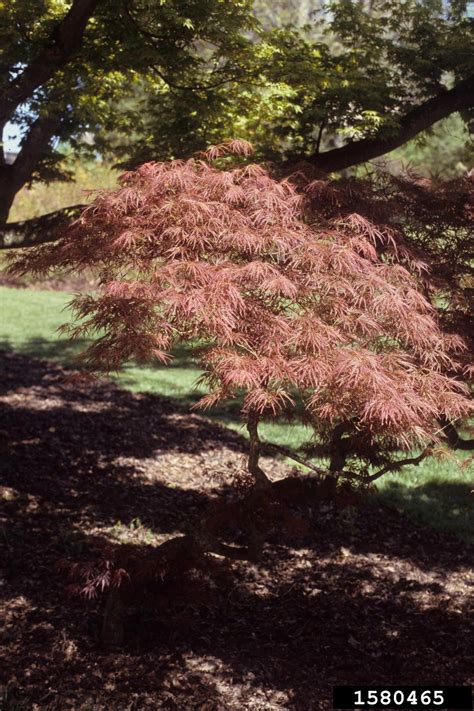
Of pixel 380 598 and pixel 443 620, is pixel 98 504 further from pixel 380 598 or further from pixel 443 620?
pixel 443 620

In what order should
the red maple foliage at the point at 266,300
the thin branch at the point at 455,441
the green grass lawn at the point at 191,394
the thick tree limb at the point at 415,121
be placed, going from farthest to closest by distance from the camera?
the green grass lawn at the point at 191,394 < the thick tree limb at the point at 415,121 < the thin branch at the point at 455,441 < the red maple foliage at the point at 266,300

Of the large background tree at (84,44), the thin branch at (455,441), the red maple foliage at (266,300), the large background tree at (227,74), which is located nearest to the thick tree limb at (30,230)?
the large background tree at (227,74)

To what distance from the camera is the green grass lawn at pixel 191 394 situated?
22.7 ft

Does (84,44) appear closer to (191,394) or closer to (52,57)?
(52,57)

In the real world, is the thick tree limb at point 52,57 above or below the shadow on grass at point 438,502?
above

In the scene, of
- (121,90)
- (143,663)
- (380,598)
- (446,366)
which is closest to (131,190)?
(446,366)

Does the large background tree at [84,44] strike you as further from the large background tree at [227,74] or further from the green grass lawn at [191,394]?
the green grass lawn at [191,394]

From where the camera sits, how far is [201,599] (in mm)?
4684

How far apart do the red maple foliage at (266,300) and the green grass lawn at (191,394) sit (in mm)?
464

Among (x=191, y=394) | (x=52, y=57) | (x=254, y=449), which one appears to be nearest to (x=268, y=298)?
(x=254, y=449)

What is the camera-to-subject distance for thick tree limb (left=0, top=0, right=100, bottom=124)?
232 inches

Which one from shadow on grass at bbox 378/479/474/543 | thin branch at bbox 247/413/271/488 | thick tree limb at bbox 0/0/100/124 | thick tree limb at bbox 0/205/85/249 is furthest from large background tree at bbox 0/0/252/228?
shadow on grass at bbox 378/479/474/543

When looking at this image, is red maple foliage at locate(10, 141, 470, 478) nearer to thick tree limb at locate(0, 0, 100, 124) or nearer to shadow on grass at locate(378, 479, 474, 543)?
thick tree limb at locate(0, 0, 100, 124)

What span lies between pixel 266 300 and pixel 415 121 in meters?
3.90
